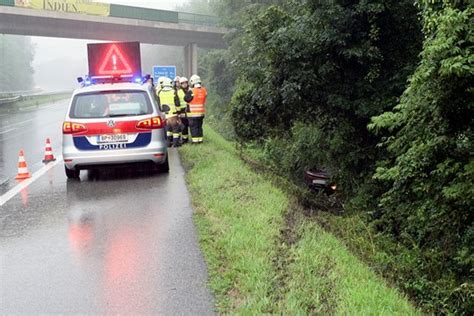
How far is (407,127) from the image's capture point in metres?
7.87

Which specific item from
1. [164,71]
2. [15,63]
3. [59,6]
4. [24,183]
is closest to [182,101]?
[24,183]

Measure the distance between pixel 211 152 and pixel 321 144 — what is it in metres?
2.96

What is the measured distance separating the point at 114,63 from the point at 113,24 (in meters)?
24.7

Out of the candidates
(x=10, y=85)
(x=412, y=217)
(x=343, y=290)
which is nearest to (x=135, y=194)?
(x=412, y=217)

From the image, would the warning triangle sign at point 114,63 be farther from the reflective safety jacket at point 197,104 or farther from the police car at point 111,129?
the police car at point 111,129

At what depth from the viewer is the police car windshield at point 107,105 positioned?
923 centimetres

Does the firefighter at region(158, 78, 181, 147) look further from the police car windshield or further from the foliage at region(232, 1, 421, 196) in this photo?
the police car windshield

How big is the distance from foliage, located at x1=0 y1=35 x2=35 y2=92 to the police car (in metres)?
71.5

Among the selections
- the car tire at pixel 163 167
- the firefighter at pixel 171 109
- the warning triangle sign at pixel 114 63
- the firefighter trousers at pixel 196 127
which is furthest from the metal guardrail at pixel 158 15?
the car tire at pixel 163 167

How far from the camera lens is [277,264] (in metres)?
4.62

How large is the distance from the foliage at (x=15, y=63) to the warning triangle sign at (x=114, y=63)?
2624 inches

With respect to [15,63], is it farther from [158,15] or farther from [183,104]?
[183,104]

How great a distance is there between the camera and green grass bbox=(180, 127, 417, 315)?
12.3ft

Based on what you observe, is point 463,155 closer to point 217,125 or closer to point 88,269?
point 88,269
